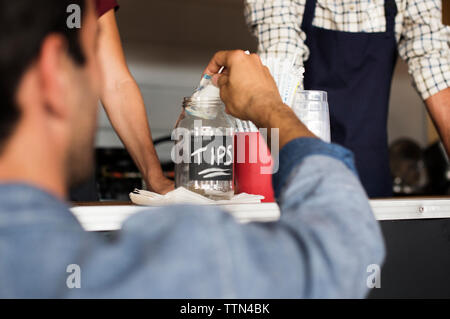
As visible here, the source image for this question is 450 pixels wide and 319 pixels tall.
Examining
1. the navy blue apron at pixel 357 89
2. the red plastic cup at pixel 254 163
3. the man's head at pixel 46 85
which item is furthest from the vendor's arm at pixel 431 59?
the man's head at pixel 46 85

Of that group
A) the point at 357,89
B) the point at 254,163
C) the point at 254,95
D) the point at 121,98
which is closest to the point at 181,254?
the point at 254,95

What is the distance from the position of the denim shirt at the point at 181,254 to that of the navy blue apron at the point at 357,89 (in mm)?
1328

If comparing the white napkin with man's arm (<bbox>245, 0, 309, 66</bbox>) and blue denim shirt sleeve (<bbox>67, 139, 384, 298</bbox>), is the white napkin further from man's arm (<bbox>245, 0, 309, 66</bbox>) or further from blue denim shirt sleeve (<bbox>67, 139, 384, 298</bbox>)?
man's arm (<bbox>245, 0, 309, 66</bbox>)

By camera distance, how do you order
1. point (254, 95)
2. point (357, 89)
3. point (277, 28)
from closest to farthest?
point (254, 95) < point (277, 28) < point (357, 89)

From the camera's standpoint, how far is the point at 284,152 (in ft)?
1.70

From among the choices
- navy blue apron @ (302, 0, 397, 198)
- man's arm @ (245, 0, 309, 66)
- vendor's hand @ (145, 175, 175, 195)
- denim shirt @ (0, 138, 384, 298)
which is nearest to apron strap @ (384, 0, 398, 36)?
navy blue apron @ (302, 0, 397, 198)

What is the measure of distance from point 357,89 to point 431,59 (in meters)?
0.26

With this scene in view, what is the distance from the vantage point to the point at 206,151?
855 millimetres

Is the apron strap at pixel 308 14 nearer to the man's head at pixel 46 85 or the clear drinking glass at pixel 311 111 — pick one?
the clear drinking glass at pixel 311 111

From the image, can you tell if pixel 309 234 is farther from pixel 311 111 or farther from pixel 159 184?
pixel 159 184

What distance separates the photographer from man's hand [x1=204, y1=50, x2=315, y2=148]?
57cm

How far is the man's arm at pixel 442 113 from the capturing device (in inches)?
60.1

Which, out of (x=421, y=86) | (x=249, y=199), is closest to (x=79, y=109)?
(x=249, y=199)
